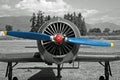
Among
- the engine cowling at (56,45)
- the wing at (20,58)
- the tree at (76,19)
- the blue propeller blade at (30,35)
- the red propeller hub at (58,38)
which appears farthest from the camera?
the tree at (76,19)

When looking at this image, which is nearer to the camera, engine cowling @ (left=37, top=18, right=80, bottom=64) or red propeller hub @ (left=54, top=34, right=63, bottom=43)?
red propeller hub @ (left=54, top=34, right=63, bottom=43)

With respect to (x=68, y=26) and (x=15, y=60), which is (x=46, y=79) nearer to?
(x=15, y=60)

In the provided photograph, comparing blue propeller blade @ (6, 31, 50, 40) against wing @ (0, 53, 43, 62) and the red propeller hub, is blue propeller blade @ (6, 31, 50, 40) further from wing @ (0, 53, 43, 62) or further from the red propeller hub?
wing @ (0, 53, 43, 62)

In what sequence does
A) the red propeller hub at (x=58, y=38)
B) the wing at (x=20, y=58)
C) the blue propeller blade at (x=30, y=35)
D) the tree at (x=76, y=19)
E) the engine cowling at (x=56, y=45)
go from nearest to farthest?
1. the red propeller hub at (x=58, y=38)
2. the blue propeller blade at (x=30, y=35)
3. the engine cowling at (x=56, y=45)
4. the wing at (x=20, y=58)
5. the tree at (x=76, y=19)

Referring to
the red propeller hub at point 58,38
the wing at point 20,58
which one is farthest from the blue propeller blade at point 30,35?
the wing at point 20,58

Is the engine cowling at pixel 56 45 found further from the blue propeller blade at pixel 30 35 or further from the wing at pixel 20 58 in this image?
the wing at pixel 20 58

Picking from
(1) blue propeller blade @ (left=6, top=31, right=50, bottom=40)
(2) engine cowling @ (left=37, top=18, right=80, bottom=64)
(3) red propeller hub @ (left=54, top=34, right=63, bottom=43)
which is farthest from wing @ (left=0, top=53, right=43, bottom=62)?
(3) red propeller hub @ (left=54, top=34, right=63, bottom=43)

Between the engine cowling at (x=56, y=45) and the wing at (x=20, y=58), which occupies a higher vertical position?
the engine cowling at (x=56, y=45)

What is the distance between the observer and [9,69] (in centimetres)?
1024

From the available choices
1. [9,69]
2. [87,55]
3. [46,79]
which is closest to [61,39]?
[87,55]

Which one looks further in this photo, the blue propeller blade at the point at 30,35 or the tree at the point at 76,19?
the tree at the point at 76,19

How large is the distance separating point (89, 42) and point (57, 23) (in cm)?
143

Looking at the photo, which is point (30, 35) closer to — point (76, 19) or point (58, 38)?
point (58, 38)

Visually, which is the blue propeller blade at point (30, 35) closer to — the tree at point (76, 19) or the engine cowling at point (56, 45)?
the engine cowling at point (56, 45)
